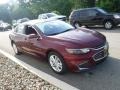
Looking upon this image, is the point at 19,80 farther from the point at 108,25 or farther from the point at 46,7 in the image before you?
the point at 46,7

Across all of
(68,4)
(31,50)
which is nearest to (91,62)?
(31,50)

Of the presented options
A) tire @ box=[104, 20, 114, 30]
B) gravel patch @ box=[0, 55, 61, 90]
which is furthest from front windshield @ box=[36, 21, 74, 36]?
tire @ box=[104, 20, 114, 30]

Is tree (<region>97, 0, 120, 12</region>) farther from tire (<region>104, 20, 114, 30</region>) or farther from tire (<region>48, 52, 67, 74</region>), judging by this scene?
tire (<region>48, 52, 67, 74</region>)

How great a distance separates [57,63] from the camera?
6.75m

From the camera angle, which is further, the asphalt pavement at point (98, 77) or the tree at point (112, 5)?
the tree at point (112, 5)

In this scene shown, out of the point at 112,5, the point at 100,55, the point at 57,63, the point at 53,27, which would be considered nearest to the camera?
the point at 100,55

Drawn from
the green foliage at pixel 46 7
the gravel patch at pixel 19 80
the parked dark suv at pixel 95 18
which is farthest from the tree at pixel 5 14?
the gravel patch at pixel 19 80

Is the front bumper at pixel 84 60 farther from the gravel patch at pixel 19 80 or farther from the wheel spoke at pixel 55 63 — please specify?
the gravel patch at pixel 19 80

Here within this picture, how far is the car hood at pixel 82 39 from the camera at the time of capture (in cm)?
623

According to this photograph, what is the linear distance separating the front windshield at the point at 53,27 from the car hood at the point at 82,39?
43 cm

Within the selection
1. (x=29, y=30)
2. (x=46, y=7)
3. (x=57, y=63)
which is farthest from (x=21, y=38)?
(x=46, y=7)

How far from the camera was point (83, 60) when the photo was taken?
6.10 meters

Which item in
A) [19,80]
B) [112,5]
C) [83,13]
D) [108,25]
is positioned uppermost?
[19,80]

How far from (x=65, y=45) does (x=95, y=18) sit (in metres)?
10.9
